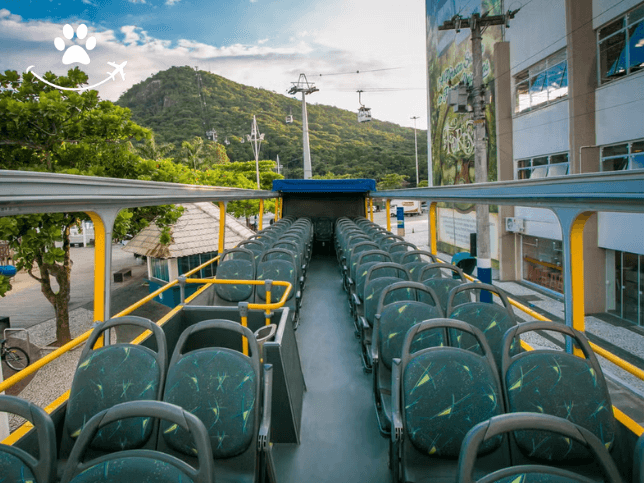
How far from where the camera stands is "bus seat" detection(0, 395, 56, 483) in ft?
5.18

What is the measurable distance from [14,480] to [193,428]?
2.61 feet

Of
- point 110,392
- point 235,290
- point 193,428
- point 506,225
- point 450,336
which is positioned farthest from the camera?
point 506,225

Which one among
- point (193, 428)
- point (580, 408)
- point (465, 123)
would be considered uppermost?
point (465, 123)

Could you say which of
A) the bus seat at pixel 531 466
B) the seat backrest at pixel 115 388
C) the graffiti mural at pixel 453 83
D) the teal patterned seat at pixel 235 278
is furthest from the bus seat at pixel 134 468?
the graffiti mural at pixel 453 83

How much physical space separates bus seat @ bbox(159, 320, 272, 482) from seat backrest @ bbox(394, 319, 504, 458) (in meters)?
0.83

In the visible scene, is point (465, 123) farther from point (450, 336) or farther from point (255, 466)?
point (255, 466)

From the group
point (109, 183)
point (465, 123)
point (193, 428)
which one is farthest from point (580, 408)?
point (465, 123)

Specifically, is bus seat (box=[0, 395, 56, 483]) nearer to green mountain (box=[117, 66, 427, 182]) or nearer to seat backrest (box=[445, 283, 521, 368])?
seat backrest (box=[445, 283, 521, 368])

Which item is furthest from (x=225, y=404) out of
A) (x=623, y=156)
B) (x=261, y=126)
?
(x=261, y=126)

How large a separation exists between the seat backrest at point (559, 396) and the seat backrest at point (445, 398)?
0.13 metres

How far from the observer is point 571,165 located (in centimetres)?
1335

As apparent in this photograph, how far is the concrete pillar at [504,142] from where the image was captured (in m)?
17.7

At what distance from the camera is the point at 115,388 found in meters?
2.32

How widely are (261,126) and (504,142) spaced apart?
188ft
